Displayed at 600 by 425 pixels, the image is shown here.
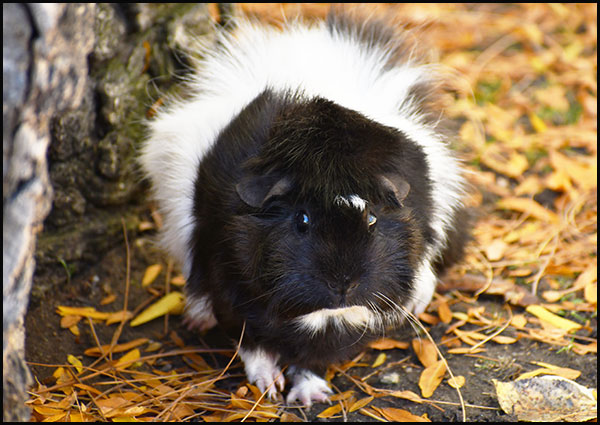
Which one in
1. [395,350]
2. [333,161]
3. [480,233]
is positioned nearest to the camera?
[333,161]

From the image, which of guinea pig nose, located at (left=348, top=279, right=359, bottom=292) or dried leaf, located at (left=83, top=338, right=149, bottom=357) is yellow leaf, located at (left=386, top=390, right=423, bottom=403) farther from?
dried leaf, located at (left=83, top=338, right=149, bottom=357)

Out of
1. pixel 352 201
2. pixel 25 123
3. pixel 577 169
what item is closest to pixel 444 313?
pixel 352 201

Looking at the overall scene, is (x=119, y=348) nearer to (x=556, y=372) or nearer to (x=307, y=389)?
(x=307, y=389)

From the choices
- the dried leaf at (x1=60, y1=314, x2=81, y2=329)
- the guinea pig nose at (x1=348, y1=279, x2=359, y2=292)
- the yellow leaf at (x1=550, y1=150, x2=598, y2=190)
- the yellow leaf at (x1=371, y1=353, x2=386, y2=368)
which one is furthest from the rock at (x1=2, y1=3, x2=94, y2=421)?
the yellow leaf at (x1=550, y1=150, x2=598, y2=190)

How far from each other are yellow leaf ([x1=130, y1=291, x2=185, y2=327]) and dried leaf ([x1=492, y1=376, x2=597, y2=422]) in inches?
52.4

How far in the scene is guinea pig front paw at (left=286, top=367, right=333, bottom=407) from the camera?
239cm

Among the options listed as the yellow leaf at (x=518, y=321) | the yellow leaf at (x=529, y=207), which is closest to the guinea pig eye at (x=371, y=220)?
the yellow leaf at (x=518, y=321)

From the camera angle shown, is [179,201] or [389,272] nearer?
[389,272]

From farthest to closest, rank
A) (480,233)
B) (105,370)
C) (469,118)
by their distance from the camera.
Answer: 1. (469,118)
2. (480,233)
3. (105,370)

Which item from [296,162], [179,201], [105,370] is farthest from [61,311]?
[296,162]

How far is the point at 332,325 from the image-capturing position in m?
2.26

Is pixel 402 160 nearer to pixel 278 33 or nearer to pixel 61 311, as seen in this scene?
pixel 278 33

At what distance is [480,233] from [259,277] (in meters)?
1.63

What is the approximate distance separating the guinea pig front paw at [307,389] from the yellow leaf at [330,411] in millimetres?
43
